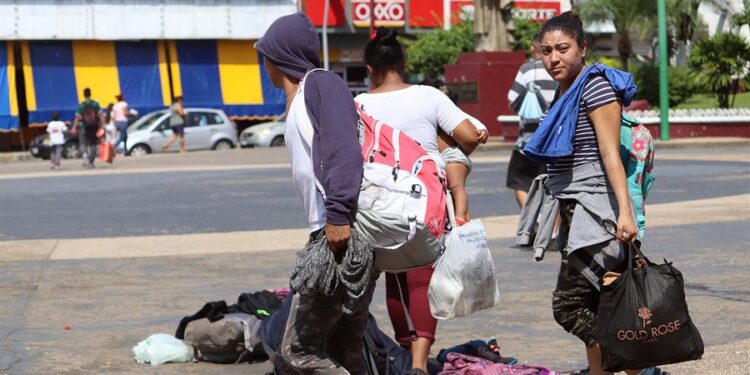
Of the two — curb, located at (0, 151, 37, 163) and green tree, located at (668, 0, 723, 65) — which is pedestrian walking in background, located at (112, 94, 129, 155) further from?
green tree, located at (668, 0, 723, 65)

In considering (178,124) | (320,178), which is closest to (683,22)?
(178,124)

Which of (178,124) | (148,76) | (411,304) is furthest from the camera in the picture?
(148,76)

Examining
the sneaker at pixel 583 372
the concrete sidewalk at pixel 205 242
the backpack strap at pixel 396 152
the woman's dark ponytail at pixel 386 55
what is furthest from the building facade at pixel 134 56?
the backpack strap at pixel 396 152

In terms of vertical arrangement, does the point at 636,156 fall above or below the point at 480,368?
above

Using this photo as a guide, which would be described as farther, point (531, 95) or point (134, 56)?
point (134, 56)

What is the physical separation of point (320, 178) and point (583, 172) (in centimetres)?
130

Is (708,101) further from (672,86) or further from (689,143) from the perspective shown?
(689,143)

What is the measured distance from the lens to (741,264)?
986 centimetres

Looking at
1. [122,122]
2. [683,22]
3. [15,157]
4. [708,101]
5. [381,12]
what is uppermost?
[381,12]

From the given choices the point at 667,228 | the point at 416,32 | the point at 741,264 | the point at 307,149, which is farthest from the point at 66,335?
the point at 416,32

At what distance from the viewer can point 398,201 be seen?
15.9 feet

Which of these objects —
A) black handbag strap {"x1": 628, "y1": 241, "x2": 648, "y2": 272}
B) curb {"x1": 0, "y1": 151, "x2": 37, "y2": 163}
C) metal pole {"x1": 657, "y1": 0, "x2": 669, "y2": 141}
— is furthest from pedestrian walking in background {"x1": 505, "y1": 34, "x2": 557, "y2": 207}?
curb {"x1": 0, "y1": 151, "x2": 37, "y2": 163}

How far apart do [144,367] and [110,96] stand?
38.7 meters

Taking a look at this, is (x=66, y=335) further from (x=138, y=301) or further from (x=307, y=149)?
(x=307, y=149)
